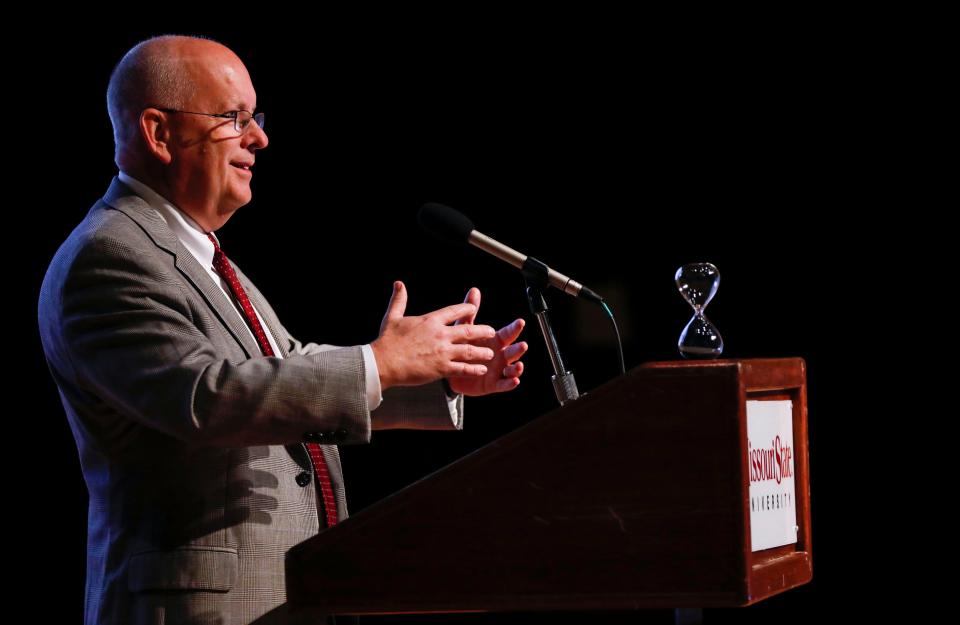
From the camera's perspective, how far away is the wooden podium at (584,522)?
128 cm

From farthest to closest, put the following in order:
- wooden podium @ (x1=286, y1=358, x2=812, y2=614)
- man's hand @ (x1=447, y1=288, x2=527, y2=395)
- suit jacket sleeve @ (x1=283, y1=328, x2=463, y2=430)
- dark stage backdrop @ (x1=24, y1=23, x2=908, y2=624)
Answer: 1. dark stage backdrop @ (x1=24, y1=23, x2=908, y2=624)
2. suit jacket sleeve @ (x1=283, y1=328, x2=463, y2=430)
3. man's hand @ (x1=447, y1=288, x2=527, y2=395)
4. wooden podium @ (x1=286, y1=358, x2=812, y2=614)

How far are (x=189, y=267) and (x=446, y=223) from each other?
452mm

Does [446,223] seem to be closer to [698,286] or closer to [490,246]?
[490,246]

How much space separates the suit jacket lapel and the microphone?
0.37m

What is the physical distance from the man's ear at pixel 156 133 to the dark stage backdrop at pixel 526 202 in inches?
56.9

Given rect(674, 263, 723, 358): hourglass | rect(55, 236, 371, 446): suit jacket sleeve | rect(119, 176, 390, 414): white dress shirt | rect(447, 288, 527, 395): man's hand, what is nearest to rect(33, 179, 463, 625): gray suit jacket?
rect(55, 236, 371, 446): suit jacket sleeve

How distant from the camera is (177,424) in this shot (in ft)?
5.08

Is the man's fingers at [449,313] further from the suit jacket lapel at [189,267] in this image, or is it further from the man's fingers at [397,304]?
the suit jacket lapel at [189,267]

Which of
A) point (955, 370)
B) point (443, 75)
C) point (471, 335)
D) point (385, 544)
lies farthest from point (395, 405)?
point (955, 370)

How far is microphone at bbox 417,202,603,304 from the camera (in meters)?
1.67

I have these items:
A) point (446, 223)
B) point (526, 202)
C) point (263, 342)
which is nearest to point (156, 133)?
point (263, 342)

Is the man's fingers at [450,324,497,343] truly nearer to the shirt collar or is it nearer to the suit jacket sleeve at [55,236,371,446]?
the suit jacket sleeve at [55,236,371,446]

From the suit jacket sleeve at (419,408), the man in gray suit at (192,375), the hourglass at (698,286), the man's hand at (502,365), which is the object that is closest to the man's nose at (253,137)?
the man in gray suit at (192,375)

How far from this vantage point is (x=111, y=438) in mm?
1756
